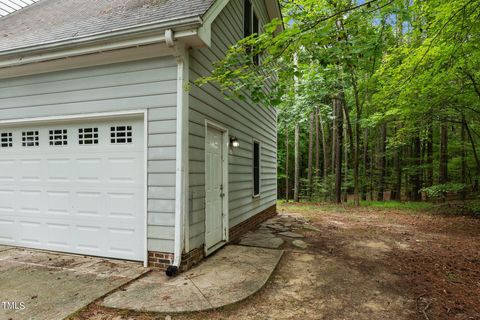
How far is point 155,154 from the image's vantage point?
3.89 meters

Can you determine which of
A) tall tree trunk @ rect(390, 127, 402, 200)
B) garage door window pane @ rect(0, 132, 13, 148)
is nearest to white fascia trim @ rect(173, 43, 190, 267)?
garage door window pane @ rect(0, 132, 13, 148)

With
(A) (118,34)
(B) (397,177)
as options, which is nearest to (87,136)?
(A) (118,34)

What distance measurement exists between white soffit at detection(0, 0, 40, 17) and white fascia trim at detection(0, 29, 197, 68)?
434 cm

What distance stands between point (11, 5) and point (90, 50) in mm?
5817

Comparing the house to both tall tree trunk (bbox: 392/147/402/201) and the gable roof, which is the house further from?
tall tree trunk (bbox: 392/147/402/201)

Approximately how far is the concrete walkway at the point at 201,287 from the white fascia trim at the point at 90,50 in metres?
3.12

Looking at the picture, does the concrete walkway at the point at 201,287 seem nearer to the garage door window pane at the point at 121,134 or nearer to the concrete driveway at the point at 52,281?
the concrete driveway at the point at 52,281

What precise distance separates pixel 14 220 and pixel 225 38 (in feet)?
16.8

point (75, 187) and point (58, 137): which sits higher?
point (58, 137)

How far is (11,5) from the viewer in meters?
7.23

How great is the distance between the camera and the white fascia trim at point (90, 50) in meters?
3.55

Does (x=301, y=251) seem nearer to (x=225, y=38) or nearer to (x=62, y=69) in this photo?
(x=225, y=38)

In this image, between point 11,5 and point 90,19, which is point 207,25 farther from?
point 11,5

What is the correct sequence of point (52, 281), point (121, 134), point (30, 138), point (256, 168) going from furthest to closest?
point (256, 168) < point (30, 138) < point (121, 134) < point (52, 281)
